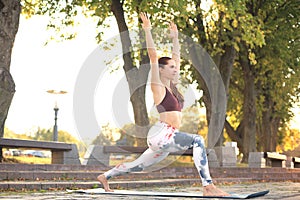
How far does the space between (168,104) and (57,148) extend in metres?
10.9

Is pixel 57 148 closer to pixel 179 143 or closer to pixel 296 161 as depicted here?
pixel 179 143

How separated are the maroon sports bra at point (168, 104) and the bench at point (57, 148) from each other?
9.95m

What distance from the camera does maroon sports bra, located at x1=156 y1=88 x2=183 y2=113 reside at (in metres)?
7.34

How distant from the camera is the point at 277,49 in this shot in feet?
95.9

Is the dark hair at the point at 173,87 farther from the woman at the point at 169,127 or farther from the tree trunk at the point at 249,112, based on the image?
the tree trunk at the point at 249,112

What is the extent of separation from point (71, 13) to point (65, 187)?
1764 cm

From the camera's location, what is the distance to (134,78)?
22.0 meters

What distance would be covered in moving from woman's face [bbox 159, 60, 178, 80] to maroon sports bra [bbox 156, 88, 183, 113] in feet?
0.80

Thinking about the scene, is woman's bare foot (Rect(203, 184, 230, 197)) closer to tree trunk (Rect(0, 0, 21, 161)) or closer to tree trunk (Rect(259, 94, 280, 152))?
tree trunk (Rect(0, 0, 21, 161))

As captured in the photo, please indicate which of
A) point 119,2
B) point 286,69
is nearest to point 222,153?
point 119,2

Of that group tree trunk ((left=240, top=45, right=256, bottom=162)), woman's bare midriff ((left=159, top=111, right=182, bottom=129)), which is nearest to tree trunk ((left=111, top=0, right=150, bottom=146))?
tree trunk ((left=240, top=45, right=256, bottom=162))

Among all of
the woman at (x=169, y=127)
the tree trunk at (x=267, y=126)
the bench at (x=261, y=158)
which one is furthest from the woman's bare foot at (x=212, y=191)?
the tree trunk at (x=267, y=126)

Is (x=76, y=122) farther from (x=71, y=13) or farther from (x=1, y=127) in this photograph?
(x=71, y=13)

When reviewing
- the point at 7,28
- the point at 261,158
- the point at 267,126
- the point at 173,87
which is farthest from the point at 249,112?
the point at 173,87
